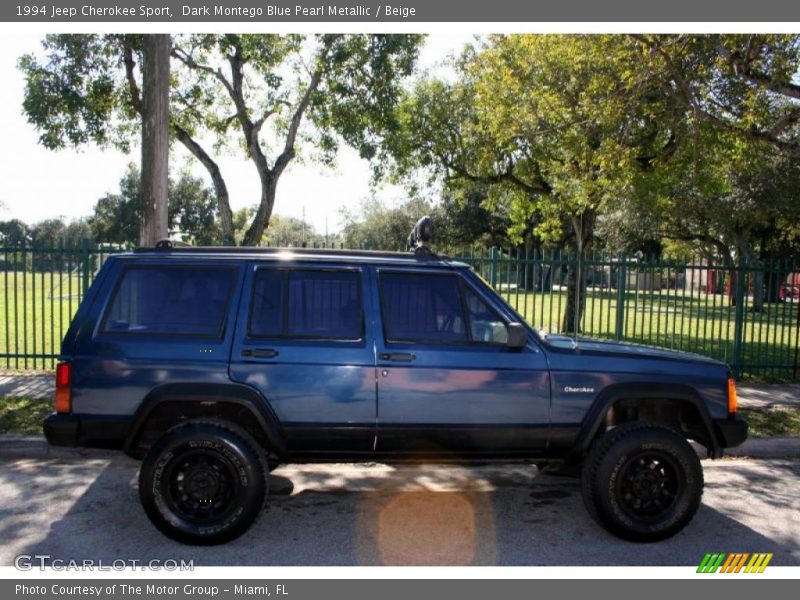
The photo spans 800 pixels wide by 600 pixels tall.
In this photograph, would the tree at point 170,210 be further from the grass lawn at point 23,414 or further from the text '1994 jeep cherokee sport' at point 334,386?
Result: the text '1994 jeep cherokee sport' at point 334,386

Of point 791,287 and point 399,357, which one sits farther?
point 791,287

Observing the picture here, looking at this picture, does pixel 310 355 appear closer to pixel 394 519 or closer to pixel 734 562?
pixel 394 519

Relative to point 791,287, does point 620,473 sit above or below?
below

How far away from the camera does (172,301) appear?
15.2ft

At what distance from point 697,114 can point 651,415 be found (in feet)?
21.2

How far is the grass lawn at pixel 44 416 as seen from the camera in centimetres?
718

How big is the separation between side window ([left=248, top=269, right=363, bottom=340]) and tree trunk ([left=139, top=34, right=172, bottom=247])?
4.29 m

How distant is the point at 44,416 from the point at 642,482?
6.51 metres

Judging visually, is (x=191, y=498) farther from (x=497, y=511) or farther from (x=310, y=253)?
(x=497, y=511)

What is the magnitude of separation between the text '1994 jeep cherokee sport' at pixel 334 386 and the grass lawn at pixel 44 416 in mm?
3255

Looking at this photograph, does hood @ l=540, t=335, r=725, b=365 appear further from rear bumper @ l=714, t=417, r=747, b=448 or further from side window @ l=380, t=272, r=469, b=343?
side window @ l=380, t=272, r=469, b=343

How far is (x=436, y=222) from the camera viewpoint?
1747 inches

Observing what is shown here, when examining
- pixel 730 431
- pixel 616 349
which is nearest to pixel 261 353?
pixel 616 349

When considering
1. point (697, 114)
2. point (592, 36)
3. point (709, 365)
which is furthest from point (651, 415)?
point (592, 36)
